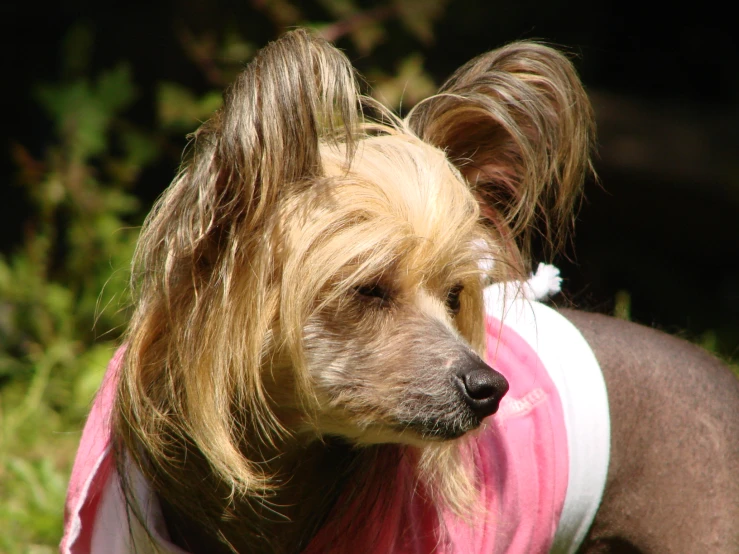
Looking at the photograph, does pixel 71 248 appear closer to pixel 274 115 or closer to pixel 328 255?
pixel 328 255

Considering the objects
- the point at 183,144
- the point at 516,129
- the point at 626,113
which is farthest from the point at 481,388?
the point at 626,113

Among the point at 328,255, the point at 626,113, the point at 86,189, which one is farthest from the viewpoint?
the point at 626,113

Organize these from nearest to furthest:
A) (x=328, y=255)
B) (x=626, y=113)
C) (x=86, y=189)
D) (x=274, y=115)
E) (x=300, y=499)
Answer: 1. (x=274, y=115)
2. (x=328, y=255)
3. (x=300, y=499)
4. (x=86, y=189)
5. (x=626, y=113)

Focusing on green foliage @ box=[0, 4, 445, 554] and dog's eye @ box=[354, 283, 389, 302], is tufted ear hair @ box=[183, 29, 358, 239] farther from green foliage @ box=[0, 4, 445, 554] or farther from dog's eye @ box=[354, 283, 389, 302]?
green foliage @ box=[0, 4, 445, 554]

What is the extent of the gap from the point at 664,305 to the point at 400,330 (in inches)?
104

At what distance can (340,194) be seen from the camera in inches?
55.1

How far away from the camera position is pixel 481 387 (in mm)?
1450

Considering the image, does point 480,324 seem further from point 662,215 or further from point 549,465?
point 662,215

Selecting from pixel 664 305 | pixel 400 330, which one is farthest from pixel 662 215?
pixel 400 330

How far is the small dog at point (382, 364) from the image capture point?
134 centimetres

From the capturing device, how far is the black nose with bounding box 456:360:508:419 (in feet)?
4.75

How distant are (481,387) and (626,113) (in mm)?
2686

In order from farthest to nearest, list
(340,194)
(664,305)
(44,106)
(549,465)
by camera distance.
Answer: (664,305) → (44,106) → (549,465) → (340,194)

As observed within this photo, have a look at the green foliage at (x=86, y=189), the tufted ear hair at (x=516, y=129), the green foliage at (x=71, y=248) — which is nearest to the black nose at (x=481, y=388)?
the tufted ear hair at (x=516, y=129)
